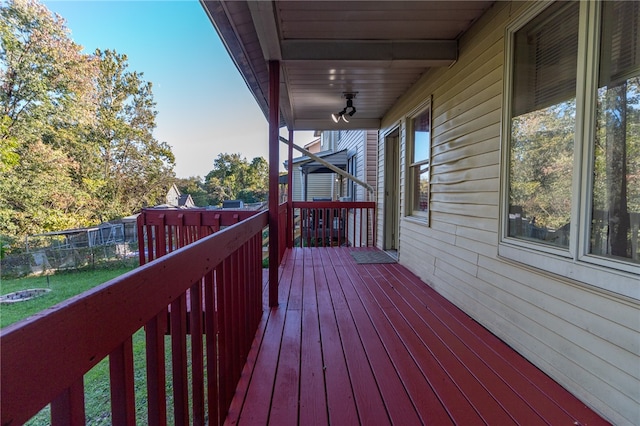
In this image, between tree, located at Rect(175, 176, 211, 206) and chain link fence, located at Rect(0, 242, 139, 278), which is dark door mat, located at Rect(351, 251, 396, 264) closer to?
chain link fence, located at Rect(0, 242, 139, 278)

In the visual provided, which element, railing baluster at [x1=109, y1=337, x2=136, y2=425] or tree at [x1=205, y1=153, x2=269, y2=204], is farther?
tree at [x1=205, y1=153, x2=269, y2=204]

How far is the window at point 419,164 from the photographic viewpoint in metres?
3.71

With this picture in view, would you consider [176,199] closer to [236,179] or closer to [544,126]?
[236,179]

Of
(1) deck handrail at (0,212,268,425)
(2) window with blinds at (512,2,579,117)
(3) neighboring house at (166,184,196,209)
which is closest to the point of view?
(1) deck handrail at (0,212,268,425)

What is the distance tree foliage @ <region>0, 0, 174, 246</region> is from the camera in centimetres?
1070

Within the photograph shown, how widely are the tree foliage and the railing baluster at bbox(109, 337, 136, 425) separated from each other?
13.1m

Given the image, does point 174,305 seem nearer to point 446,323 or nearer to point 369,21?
point 446,323

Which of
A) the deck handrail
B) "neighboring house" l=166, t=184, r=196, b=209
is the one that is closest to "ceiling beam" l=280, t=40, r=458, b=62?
the deck handrail

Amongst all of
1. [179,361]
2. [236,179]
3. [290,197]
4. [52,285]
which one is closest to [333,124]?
[290,197]

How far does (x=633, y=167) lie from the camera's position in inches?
52.9

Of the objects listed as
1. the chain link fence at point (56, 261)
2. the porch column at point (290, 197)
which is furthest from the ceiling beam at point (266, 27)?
the chain link fence at point (56, 261)

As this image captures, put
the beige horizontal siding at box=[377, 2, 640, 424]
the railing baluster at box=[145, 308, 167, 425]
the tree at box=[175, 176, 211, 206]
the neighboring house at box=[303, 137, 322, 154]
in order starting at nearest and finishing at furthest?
the railing baluster at box=[145, 308, 167, 425] < the beige horizontal siding at box=[377, 2, 640, 424] < the neighboring house at box=[303, 137, 322, 154] < the tree at box=[175, 176, 211, 206]

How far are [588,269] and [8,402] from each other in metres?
2.05

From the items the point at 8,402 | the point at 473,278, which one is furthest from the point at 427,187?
the point at 8,402
